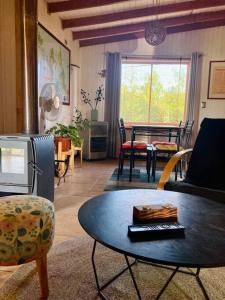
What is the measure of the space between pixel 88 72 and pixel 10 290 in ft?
15.2

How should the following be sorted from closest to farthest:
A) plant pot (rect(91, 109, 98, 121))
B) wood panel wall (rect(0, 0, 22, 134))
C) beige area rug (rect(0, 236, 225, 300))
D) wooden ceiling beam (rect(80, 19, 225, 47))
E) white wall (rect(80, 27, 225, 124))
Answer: beige area rug (rect(0, 236, 225, 300)) → wood panel wall (rect(0, 0, 22, 134)) → wooden ceiling beam (rect(80, 19, 225, 47)) → white wall (rect(80, 27, 225, 124)) → plant pot (rect(91, 109, 98, 121))

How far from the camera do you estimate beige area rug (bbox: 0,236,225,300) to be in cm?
131

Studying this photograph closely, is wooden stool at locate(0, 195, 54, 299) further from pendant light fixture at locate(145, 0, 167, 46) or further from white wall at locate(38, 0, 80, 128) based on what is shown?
pendant light fixture at locate(145, 0, 167, 46)

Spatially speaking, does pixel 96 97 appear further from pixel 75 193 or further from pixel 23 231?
pixel 23 231

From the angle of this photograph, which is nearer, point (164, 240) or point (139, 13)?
point (164, 240)

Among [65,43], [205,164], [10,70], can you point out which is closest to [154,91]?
[65,43]

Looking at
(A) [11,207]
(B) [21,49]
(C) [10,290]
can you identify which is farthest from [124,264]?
(B) [21,49]

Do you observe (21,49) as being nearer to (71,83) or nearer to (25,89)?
(25,89)

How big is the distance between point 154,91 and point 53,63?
7.43ft

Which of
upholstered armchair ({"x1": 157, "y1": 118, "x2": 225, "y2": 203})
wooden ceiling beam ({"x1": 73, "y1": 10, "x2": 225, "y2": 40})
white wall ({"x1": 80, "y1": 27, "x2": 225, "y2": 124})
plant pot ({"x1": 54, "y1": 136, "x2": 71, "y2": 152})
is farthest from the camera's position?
white wall ({"x1": 80, "y1": 27, "x2": 225, "y2": 124})

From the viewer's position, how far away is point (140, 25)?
4.64 meters

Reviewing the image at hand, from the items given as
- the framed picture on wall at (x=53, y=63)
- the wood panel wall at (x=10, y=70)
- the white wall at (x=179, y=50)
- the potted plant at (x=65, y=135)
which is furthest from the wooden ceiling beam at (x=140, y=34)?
the wood panel wall at (x=10, y=70)

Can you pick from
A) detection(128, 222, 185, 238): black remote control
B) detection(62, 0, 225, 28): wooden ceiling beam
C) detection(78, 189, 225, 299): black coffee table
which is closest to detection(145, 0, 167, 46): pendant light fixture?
detection(62, 0, 225, 28): wooden ceiling beam

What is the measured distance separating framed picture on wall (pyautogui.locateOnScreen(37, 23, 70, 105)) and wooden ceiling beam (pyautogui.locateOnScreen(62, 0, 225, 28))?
45 cm
